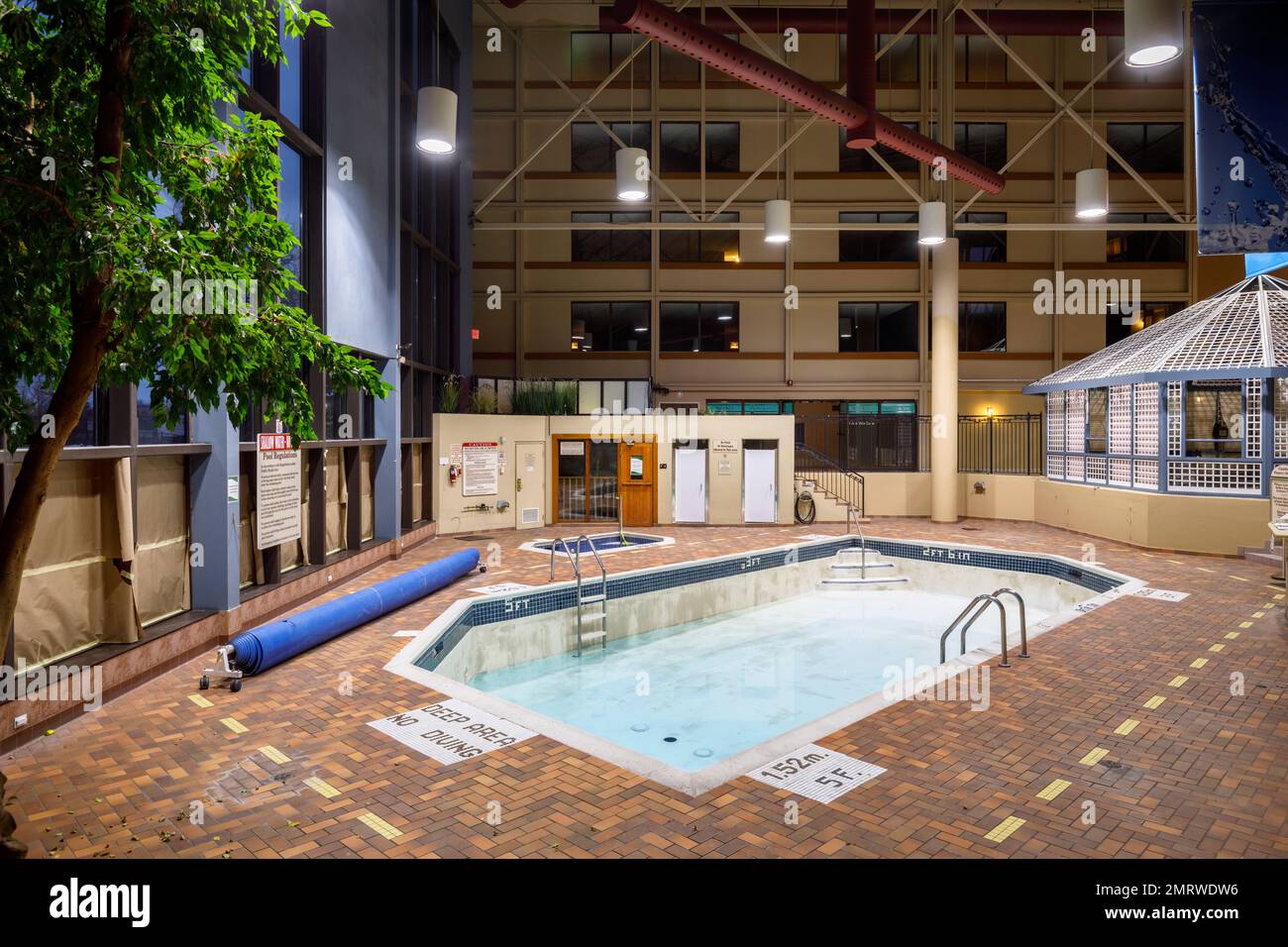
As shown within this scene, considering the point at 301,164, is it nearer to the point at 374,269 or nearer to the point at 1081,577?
the point at 374,269

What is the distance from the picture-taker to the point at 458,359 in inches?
694

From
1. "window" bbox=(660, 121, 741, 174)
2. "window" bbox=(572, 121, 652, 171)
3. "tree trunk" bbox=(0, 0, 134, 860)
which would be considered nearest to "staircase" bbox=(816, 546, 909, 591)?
"tree trunk" bbox=(0, 0, 134, 860)

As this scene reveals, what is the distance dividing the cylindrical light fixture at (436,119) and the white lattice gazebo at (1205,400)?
12.4m

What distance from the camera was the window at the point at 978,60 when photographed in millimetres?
22484

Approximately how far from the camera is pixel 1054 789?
4441 millimetres

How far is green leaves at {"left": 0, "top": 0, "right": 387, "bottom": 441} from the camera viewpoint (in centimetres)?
288

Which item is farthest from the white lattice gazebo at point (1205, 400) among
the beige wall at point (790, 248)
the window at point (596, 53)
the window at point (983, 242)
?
the window at point (596, 53)

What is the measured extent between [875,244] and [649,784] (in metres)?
21.3

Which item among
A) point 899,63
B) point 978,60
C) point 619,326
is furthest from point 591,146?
point 978,60

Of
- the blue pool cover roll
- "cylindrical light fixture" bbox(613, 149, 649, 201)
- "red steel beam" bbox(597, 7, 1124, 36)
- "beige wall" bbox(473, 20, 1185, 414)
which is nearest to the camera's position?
the blue pool cover roll

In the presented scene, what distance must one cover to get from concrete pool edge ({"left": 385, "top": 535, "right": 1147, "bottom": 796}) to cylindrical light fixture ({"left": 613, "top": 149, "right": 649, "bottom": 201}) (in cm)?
774

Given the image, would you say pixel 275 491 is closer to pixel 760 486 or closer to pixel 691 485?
pixel 691 485

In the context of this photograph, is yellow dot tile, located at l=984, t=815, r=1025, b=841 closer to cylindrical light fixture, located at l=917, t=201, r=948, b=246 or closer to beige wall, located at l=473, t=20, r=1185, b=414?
cylindrical light fixture, located at l=917, t=201, r=948, b=246

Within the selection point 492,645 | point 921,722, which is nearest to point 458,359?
point 492,645
